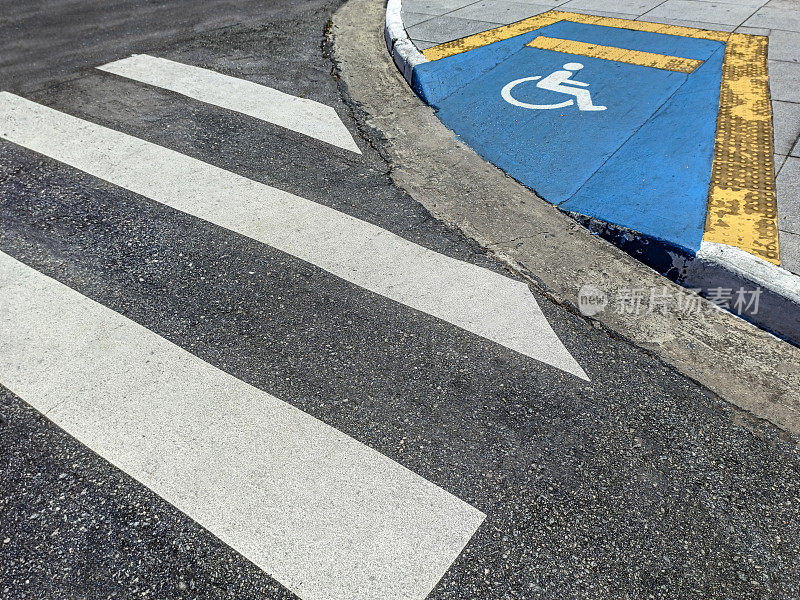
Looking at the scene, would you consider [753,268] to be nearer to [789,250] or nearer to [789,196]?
[789,250]

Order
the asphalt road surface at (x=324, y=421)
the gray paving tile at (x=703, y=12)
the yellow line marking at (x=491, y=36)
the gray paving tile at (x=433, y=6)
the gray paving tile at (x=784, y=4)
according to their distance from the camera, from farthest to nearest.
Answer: the gray paving tile at (x=433, y=6), the gray paving tile at (x=784, y=4), the gray paving tile at (x=703, y=12), the yellow line marking at (x=491, y=36), the asphalt road surface at (x=324, y=421)

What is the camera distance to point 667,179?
484 centimetres

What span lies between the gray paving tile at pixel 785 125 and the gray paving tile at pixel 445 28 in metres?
3.31

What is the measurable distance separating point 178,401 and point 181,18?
22.6 ft

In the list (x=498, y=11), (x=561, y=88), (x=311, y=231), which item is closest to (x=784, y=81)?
(x=561, y=88)

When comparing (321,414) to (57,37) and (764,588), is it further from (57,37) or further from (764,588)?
(57,37)

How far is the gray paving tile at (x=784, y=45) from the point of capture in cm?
672

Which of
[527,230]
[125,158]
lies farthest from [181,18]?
[527,230]

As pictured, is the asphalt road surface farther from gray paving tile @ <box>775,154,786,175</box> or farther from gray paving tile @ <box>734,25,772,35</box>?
gray paving tile @ <box>734,25,772,35</box>

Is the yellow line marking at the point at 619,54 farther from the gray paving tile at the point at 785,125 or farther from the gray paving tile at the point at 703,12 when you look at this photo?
the gray paving tile at the point at 703,12

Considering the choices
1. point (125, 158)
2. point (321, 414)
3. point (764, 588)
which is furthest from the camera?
point (125, 158)

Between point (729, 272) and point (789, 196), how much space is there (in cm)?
116

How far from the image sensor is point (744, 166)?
193 inches

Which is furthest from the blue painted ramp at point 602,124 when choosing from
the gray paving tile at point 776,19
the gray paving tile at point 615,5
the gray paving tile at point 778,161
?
the gray paving tile at point 776,19
